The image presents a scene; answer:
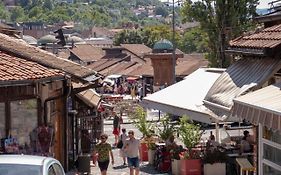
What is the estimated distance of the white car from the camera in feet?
31.6

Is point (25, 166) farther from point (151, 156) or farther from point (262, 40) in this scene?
point (151, 156)

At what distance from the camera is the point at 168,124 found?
2236cm

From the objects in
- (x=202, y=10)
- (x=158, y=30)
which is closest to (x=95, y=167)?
(x=202, y=10)

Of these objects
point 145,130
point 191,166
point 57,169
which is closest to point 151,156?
point 145,130

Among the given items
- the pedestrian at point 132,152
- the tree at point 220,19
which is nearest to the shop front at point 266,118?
the pedestrian at point 132,152

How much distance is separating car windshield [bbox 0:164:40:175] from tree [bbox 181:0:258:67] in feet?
100

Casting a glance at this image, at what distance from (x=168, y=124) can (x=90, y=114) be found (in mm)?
6889

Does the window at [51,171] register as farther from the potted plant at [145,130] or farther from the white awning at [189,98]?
the potted plant at [145,130]

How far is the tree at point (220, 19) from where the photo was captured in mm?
40375

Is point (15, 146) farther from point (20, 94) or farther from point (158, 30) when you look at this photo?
point (158, 30)

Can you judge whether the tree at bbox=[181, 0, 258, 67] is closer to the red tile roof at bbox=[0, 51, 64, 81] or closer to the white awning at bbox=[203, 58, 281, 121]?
the red tile roof at bbox=[0, 51, 64, 81]

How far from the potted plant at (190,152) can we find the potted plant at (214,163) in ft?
0.86

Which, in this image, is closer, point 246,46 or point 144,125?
point 246,46

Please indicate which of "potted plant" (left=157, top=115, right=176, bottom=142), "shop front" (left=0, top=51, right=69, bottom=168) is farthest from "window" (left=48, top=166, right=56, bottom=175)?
"potted plant" (left=157, top=115, right=176, bottom=142)
